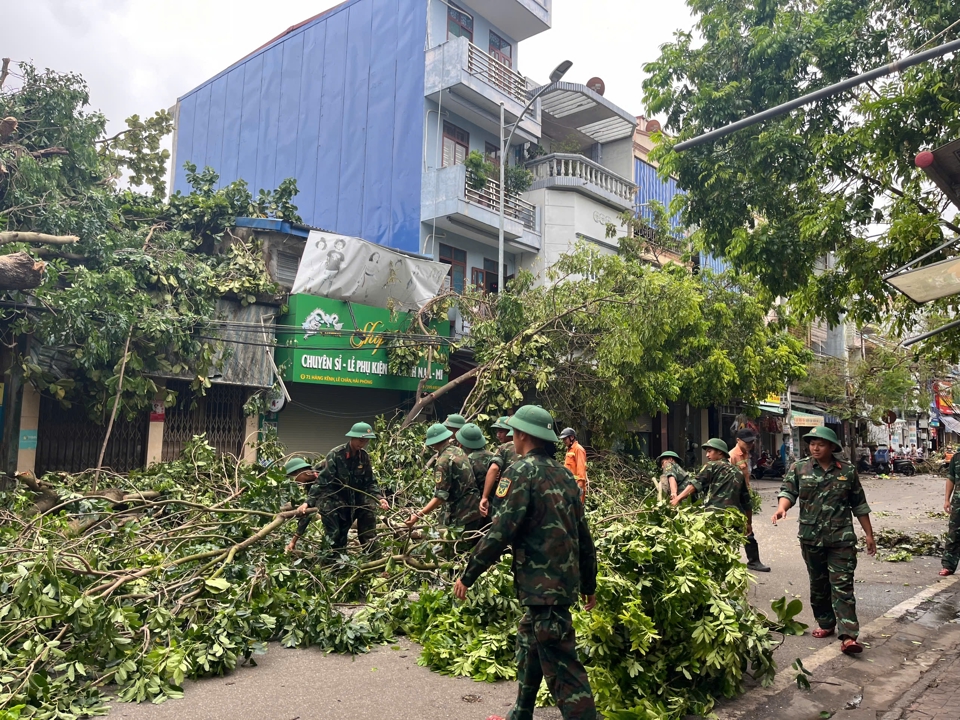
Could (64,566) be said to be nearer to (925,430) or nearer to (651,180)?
(651,180)

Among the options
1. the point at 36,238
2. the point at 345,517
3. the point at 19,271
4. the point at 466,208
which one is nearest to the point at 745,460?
the point at 345,517

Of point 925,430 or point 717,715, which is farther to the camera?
point 925,430

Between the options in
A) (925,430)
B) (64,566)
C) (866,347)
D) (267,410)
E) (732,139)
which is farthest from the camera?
(925,430)

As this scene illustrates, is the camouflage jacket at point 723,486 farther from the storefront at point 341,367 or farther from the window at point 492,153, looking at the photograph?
the window at point 492,153

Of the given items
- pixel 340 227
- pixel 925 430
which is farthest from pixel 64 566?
pixel 925 430

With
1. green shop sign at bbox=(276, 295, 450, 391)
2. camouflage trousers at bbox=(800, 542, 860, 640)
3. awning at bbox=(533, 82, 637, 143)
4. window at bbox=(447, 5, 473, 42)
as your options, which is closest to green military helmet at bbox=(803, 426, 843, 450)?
camouflage trousers at bbox=(800, 542, 860, 640)

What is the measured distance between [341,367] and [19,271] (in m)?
6.76

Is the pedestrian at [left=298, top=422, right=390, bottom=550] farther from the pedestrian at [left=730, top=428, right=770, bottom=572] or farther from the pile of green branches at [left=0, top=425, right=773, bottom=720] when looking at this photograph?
the pedestrian at [left=730, top=428, right=770, bottom=572]

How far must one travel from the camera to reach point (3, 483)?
35.6ft

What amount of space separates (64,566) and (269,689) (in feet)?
5.69

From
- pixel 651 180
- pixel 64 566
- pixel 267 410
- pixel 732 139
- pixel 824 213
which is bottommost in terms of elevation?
pixel 64 566

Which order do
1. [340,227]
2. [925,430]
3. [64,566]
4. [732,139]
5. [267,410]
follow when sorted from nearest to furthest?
[64,566], [732,139], [267,410], [340,227], [925,430]

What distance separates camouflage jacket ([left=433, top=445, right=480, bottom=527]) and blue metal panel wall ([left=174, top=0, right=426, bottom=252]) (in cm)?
1172

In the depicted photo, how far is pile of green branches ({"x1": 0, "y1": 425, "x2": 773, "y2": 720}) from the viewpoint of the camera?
425 centimetres
